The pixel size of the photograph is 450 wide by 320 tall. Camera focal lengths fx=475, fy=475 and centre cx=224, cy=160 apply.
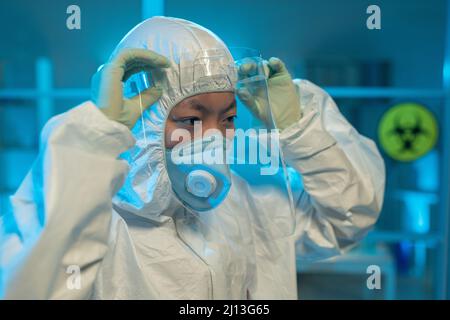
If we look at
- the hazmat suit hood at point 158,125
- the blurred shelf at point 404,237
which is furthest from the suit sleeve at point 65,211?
the blurred shelf at point 404,237

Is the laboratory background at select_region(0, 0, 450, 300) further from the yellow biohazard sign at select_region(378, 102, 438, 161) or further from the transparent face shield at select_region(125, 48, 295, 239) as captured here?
the transparent face shield at select_region(125, 48, 295, 239)

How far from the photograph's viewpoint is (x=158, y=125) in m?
0.88

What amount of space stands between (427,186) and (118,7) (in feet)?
6.13

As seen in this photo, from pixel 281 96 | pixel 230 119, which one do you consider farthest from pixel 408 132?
pixel 230 119

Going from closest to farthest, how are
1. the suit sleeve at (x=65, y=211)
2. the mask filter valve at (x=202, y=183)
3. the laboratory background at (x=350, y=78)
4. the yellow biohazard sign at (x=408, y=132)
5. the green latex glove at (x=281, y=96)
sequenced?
the suit sleeve at (x=65, y=211)
the mask filter valve at (x=202, y=183)
the green latex glove at (x=281, y=96)
the laboratory background at (x=350, y=78)
the yellow biohazard sign at (x=408, y=132)

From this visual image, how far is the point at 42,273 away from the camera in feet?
2.26

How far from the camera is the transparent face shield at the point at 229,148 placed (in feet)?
2.81

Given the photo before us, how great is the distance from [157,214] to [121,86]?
257mm

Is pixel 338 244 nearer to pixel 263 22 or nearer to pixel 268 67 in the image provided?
pixel 268 67

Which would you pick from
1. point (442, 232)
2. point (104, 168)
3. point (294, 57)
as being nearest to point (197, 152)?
point (104, 168)

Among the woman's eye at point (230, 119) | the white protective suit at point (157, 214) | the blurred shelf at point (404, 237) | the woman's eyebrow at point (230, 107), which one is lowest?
the blurred shelf at point (404, 237)

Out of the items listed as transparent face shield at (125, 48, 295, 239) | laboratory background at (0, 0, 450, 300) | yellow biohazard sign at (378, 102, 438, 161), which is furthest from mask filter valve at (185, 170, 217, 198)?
yellow biohazard sign at (378, 102, 438, 161)

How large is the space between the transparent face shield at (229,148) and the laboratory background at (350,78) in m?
Result: 0.53

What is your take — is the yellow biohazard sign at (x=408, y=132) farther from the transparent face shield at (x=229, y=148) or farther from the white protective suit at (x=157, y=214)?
the transparent face shield at (x=229, y=148)
